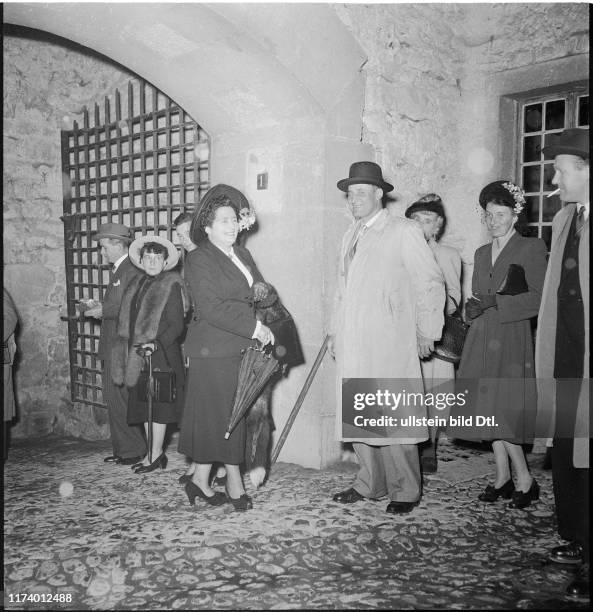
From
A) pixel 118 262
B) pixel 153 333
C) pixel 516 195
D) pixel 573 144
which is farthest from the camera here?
pixel 118 262

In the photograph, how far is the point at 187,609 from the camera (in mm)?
2439

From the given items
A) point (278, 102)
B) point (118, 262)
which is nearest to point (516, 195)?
point (278, 102)

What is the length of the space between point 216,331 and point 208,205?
0.68 meters

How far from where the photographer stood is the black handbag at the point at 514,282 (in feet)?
11.3

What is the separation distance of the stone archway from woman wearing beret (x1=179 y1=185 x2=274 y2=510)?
2.93ft

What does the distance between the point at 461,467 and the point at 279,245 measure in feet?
6.46

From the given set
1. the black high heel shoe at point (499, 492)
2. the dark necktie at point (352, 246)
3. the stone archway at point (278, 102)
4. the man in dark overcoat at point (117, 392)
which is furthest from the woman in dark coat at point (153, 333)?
the black high heel shoe at point (499, 492)

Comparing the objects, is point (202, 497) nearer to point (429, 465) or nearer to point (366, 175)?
point (429, 465)

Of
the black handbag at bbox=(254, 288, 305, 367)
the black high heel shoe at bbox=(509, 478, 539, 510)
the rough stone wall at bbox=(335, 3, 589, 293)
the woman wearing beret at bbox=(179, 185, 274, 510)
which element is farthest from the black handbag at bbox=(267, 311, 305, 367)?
the rough stone wall at bbox=(335, 3, 589, 293)

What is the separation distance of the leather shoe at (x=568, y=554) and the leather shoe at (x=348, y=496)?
1.13 m

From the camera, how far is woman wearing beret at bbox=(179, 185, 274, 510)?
130 inches

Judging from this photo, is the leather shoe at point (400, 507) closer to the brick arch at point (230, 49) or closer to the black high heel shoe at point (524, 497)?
the black high heel shoe at point (524, 497)

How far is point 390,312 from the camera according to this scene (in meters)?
3.43

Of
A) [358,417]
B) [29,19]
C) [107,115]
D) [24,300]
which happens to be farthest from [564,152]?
[24,300]
